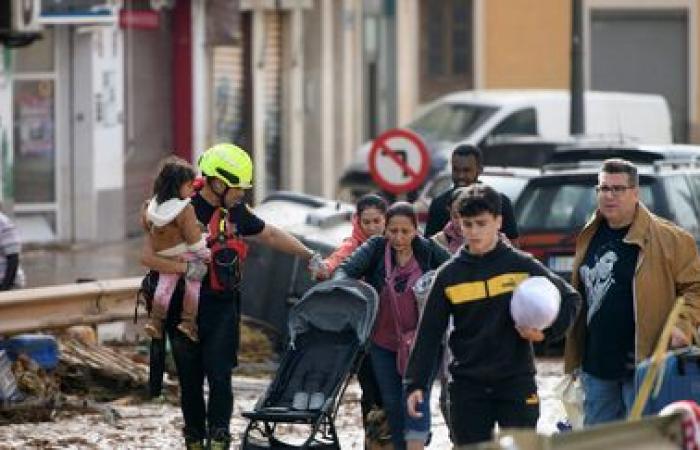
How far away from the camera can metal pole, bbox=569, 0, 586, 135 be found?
27.8 metres

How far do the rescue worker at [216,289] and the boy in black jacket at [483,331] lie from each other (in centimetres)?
218

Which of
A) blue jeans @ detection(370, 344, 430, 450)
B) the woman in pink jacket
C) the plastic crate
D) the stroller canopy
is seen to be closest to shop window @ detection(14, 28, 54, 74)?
the plastic crate

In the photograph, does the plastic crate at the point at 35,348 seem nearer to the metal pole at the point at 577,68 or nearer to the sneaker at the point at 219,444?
the sneaker at the point at 219,444

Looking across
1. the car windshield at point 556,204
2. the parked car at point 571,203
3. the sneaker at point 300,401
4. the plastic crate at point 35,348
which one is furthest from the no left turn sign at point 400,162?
the sneaker at point 300,401

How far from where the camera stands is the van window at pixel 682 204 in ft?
62.5

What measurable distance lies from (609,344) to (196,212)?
2573 mm

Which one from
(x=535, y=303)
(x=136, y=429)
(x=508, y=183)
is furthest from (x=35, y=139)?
(x=535, y=303)

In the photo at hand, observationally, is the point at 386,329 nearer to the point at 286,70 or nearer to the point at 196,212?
the point at 196,212

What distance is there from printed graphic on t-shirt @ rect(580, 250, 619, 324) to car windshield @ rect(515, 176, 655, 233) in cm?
820

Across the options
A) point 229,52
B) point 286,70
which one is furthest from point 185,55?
point 286,70

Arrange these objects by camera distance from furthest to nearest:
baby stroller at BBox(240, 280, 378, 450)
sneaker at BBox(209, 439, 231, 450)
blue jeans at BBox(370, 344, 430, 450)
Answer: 1. sneaker at BBox(209, 439, 231, 450)
2. blue jeans at BBox(370, 344, 430, 450)
3. baby stroller at BBox(240, 280, 378, 450)

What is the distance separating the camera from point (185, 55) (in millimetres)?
30688

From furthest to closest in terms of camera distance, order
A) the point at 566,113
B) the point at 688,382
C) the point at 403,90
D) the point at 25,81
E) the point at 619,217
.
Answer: the point at 403,90, the point at 566,113, the point at 25,81, the point at 619,217, the point at 688,382

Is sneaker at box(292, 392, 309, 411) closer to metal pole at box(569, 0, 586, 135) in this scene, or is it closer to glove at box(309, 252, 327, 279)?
glove at box(309, 252, 327, 279)
